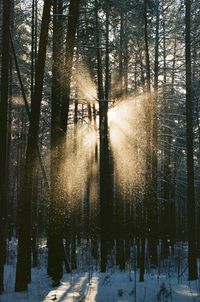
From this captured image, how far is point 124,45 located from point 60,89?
25.0ft

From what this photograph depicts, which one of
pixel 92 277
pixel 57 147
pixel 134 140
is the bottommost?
pixel 92 277

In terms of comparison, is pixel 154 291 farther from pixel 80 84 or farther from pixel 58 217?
pixel 80 84

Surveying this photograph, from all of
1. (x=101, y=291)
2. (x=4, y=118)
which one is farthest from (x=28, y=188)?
(x=101, y=291)

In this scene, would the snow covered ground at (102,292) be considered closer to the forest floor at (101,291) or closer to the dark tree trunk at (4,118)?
the forest floor at (101,291)

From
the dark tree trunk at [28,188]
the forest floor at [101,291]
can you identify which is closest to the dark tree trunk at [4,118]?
the dark tree trunk at [28,188]

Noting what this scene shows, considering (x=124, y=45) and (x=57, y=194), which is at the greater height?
(x=124, y=45)

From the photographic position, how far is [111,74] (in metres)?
21.8

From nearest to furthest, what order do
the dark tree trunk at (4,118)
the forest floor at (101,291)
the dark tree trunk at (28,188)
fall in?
the forest floor at (101,291) → the dark tree trunk at (28,188) → the dark tree trunk at (4,118)

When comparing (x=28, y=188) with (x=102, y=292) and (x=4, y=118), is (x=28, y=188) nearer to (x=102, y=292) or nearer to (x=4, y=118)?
(x=4, y=118)

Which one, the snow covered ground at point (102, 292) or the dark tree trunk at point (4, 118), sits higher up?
the dark tree trunk at point (4, 118)

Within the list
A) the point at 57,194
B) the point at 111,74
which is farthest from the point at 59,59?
the point at 111,74

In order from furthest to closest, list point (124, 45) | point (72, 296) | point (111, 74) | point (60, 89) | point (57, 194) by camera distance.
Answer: point (111, 74)
point (124, 45)
point (60, 89)
point (57, 194)
point (72, 296)

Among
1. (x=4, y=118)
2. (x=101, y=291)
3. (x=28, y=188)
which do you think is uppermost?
(x=4, y=118)

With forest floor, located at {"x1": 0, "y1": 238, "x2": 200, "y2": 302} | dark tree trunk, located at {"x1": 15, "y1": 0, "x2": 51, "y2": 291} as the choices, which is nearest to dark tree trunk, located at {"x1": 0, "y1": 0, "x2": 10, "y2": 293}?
dark tree trunk, located at {"x1": 15, "y1": 0, "x2": 51, "y2": 291}
